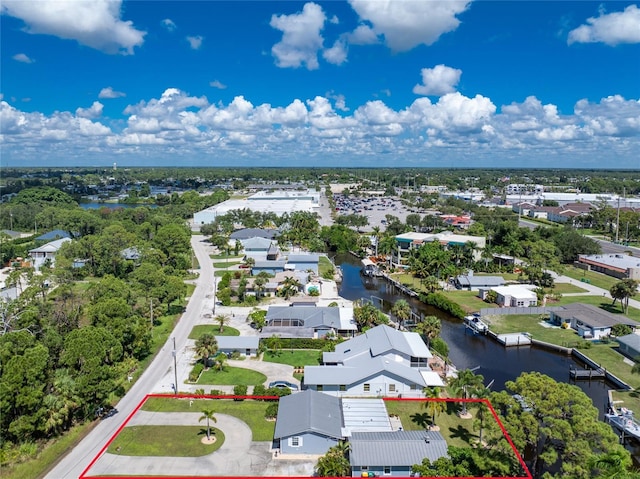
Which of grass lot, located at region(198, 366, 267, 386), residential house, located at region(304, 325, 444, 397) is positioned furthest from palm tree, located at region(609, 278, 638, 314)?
grass lot, located at region(198, 366, 267, 386)

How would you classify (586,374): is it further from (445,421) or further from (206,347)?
(206,347)

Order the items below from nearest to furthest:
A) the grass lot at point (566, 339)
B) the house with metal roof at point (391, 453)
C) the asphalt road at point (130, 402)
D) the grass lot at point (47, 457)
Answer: the house with metal roof at point (391, 453), the grass lot at point (47, 457), the asphalt road at point (130, 402), the grass lot at point (566, 339)

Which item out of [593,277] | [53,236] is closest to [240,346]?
[593,277]

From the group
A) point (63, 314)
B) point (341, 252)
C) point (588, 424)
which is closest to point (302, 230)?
point (341, 252)

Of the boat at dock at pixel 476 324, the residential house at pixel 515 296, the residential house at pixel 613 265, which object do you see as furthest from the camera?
the residential house at pixel 613 265

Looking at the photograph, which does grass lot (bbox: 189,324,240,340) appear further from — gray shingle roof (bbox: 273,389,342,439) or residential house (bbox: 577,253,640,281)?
residential house (bbox: 577,253,640,281)

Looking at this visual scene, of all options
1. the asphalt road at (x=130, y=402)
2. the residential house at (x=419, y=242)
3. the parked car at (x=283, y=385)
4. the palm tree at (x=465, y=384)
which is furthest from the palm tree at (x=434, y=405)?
the residential house at (x=419, y=242)

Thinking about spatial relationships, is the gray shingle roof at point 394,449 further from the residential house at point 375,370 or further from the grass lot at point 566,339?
the grass lot at point 566,339
